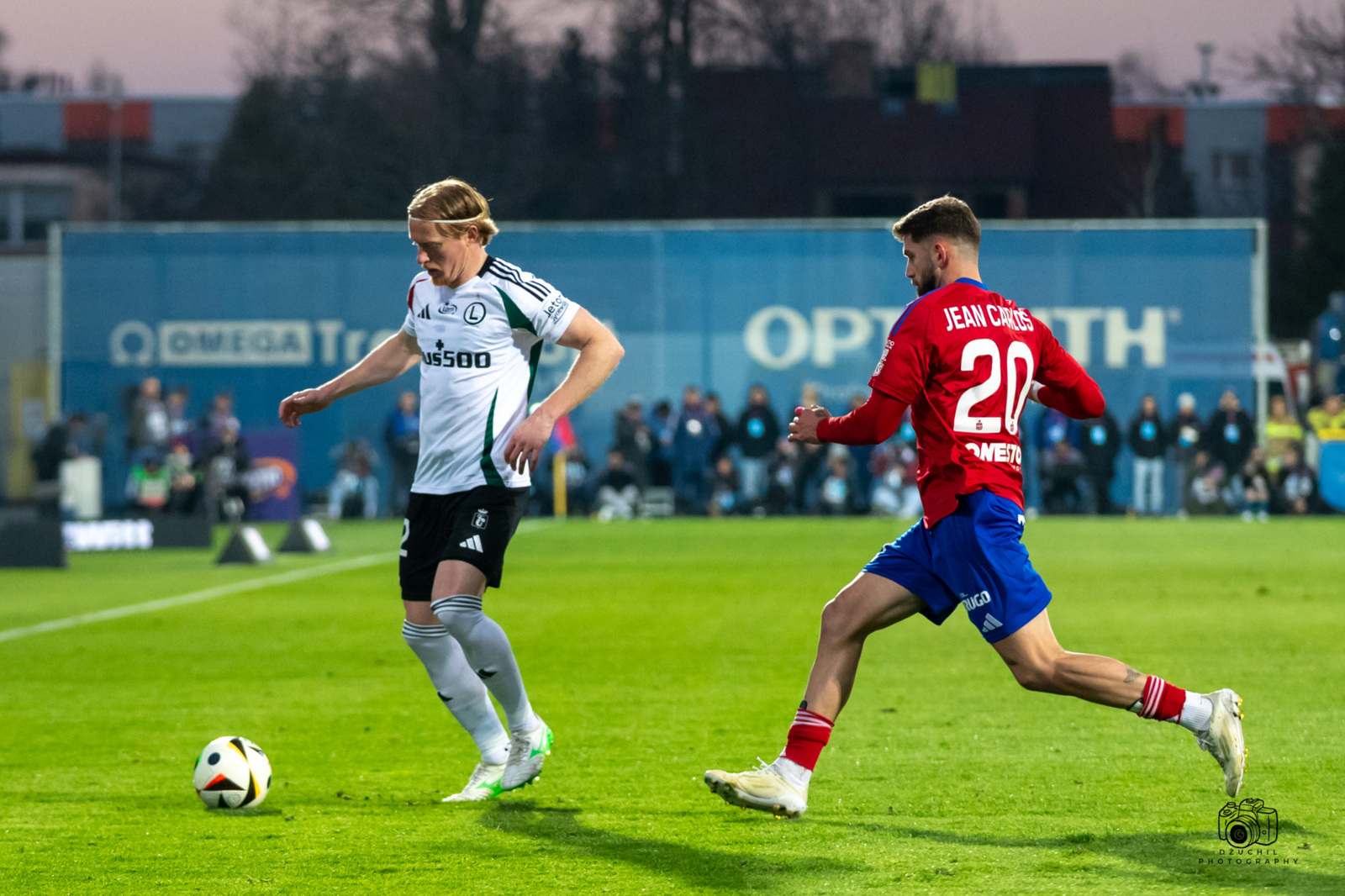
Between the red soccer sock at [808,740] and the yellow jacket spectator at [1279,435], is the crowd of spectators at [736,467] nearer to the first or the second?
the yellow jacket spectator at [1279,435]

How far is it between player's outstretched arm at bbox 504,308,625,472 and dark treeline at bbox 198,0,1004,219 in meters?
37.1

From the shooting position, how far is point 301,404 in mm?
6461

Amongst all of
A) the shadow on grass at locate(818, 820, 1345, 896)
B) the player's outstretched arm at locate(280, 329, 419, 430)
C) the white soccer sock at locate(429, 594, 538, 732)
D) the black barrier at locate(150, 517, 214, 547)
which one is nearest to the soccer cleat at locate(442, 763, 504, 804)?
the white soccer sock at locate(429, 594, 538, 732)

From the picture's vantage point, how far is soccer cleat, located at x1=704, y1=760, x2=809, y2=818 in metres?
5.16

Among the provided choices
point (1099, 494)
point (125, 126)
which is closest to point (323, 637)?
point (1099, 494)

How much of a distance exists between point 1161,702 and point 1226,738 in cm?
24

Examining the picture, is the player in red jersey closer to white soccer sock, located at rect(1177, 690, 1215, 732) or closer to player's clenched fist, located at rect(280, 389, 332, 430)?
white soccer sock, located at rect(1177, 690, 1215, 732)

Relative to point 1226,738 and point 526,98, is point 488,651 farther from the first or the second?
point 526,98

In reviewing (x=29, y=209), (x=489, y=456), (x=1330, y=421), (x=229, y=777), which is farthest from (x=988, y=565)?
(x=29, y=209)

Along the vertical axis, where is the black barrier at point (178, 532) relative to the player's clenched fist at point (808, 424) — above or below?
below

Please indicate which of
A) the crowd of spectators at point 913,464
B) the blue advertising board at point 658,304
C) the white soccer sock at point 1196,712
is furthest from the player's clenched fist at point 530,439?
the blue advertising board at point 658,304

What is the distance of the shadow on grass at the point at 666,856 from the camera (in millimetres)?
4852

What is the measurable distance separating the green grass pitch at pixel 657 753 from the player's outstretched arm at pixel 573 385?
3.94 feet

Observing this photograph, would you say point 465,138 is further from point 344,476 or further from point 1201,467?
point 1201,467
